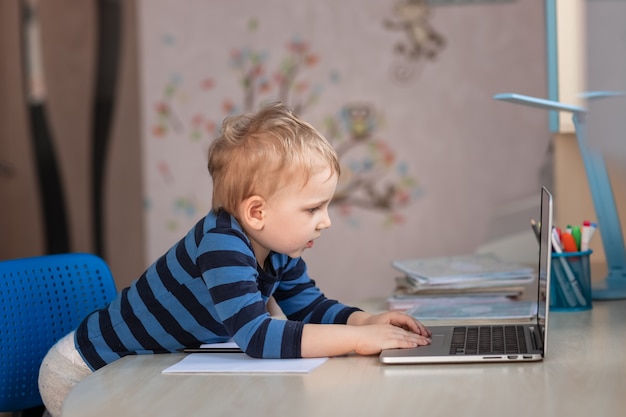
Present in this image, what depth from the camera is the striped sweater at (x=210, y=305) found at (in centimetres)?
114

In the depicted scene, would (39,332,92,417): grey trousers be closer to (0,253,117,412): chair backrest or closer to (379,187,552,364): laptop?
(0,253,117,412): chair backrest

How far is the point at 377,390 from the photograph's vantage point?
0.95m

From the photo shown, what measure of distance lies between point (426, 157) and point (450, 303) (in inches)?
74.2

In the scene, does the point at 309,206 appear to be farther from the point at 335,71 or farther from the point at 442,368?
the point at 335,71

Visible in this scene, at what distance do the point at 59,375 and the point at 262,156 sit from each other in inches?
17.9

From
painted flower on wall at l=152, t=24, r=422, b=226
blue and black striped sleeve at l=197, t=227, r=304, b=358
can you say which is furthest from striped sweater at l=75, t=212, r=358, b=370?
painted flower on wall at l=152, t=24, r=422, b=226

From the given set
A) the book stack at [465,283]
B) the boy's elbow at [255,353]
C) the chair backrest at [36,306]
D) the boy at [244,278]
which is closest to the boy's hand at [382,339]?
the boy at [244,278]

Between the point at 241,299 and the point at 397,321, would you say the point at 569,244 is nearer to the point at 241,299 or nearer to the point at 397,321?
the point at 397,321

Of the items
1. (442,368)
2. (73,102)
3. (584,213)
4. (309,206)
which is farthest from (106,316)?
(73,102)

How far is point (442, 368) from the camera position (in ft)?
3.40

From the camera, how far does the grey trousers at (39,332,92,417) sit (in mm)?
1323

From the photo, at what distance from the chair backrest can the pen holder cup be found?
0.79 m

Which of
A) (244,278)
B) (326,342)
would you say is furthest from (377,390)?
(244,278)

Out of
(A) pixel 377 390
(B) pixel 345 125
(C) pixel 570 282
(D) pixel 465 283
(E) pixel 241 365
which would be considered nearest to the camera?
(A) pixel 377 390
